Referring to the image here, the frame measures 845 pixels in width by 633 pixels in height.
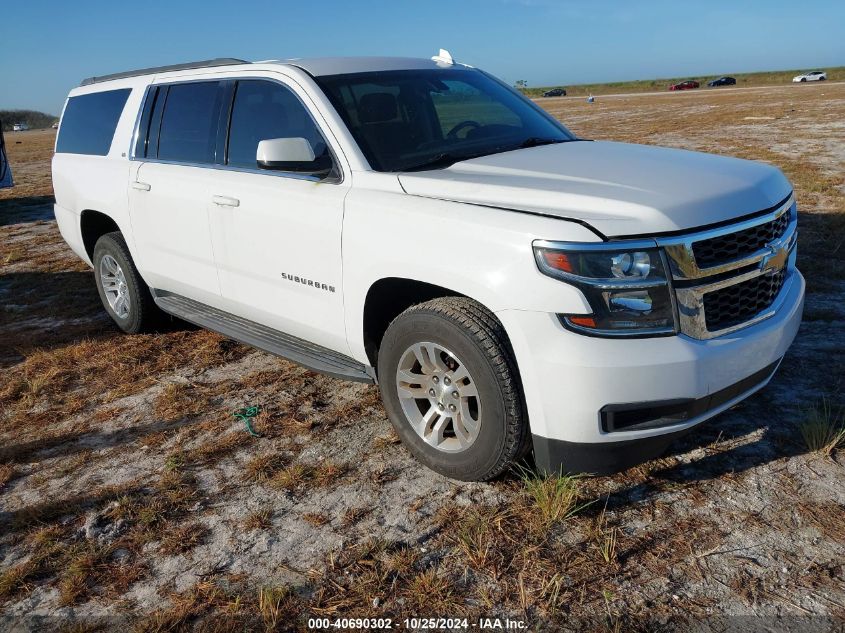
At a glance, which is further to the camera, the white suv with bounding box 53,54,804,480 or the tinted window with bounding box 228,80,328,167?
the tinted window with bounding box 228,80,328,167

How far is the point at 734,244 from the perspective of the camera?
9.16ft

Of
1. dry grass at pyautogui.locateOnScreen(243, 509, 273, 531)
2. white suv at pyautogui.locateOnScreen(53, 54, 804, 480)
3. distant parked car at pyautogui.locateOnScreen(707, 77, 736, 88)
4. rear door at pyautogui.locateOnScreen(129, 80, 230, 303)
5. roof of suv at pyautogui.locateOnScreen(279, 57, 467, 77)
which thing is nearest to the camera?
white suv at pyautogui.locateOnScreen(53, 54, 804, 480)

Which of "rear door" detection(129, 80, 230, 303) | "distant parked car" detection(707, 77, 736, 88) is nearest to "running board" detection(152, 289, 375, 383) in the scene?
"rear door" detection(129, 80, 230, 303)

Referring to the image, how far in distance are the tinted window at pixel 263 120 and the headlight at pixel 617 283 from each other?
1.58 meters

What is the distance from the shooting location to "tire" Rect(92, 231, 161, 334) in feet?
17.0

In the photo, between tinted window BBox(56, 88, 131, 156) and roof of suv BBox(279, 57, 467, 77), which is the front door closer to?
roof of suv BBox(279, 57, 467, 77)

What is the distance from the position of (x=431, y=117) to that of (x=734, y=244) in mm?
1878

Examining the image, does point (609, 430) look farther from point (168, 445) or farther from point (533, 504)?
point (168, 445)

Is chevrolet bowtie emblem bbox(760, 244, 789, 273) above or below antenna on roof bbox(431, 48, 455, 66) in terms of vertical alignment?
below

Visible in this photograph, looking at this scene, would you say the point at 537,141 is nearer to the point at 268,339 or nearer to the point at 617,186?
the point at 617,186

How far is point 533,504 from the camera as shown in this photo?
296 centimetres

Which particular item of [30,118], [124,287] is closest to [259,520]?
[124,287]

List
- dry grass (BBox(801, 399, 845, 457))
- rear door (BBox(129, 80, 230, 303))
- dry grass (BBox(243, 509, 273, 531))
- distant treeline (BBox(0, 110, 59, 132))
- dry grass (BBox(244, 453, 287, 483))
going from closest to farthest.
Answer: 1. dry grass (BBox(243, 509, 273, 531))
2. dry grass (BBox(801, 399, 845, 457))
3. dry grass (BBox(244, 453, 287, 483))
4. rear door (BBox(129, 80, 230, 303))
5. distant treeline (BBox(0, 110, 59, 132))

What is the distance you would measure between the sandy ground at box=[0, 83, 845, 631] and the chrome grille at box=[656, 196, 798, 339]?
0.79 meters
